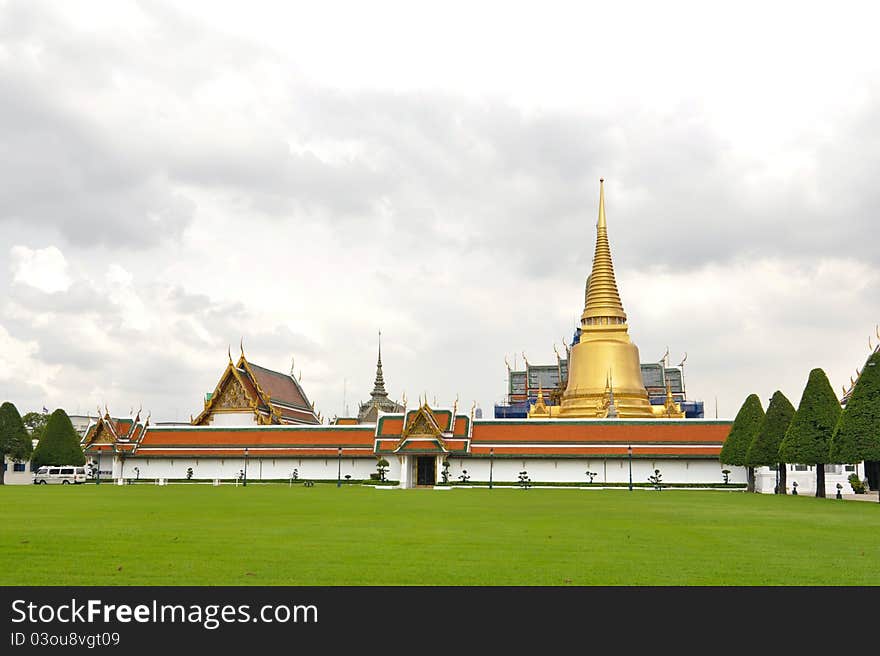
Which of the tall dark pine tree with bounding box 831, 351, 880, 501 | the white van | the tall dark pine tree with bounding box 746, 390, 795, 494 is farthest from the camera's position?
the white van

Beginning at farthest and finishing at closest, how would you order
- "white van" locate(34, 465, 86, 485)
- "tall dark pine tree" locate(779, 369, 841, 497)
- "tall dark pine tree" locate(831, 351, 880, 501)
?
1. "white van" locate(34, 465, 86, 485)
2. "tall dark pine tree" locate(779, 369, 841, 497)
3. "tall dark pine tree" locate(831, 351, 880, 501)

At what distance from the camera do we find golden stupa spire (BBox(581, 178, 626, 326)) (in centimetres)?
7644

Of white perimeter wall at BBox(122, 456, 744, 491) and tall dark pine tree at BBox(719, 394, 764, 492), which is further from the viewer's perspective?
white perimeter wall at BBox(122, 456, 744, 491)

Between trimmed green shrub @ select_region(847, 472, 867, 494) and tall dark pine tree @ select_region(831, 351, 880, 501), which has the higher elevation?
tall dark pine tree @ select_region(831, 351, 880, 501)

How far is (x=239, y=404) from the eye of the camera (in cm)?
7275

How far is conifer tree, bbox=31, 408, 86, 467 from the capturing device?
63.0 meters

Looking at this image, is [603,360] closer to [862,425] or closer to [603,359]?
[603,359]

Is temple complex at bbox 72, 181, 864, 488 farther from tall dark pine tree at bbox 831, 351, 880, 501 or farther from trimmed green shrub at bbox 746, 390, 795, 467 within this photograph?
tall dark pine tree at bbox 831, 351, 880, 501

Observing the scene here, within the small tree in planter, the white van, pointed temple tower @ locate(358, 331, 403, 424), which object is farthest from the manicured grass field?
pointed temple tower @ locate(358, 331, 403, 424)

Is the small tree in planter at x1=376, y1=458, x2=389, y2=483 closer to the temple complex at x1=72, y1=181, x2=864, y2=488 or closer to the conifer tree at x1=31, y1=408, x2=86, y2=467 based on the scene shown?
the temple complex at x1=72, y1=181, x2=864, y2=488

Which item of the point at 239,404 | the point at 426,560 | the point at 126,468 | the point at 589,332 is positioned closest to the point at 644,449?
the point at 589,332

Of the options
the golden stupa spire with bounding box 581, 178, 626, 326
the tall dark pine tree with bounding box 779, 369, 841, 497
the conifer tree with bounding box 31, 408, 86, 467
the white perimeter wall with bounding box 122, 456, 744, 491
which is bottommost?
the white perimeter wall with bounding box 122, 456, 744, 491

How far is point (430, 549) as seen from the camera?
14844 millimetres

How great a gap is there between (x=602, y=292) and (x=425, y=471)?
2574cm
